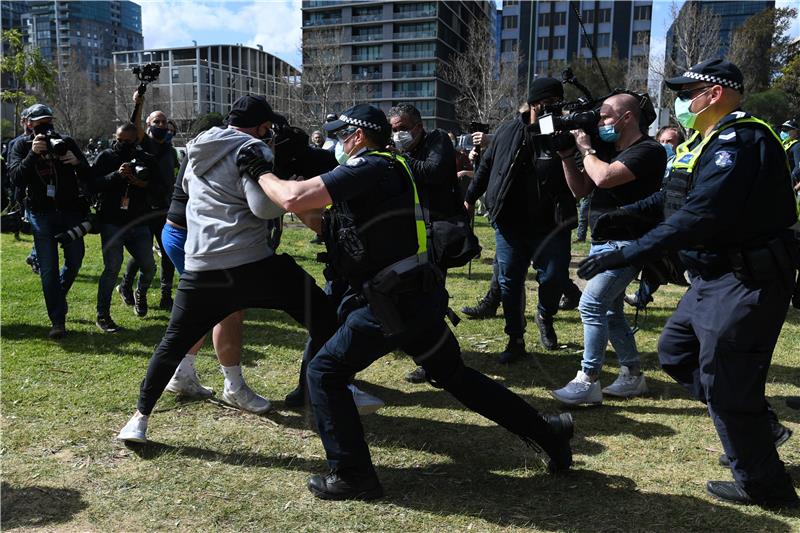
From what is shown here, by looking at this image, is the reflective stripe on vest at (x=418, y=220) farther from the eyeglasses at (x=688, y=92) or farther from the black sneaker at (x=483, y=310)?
the black sneaker at (x=483, y=310)

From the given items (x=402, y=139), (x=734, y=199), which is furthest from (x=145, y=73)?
(x=734, y=199)

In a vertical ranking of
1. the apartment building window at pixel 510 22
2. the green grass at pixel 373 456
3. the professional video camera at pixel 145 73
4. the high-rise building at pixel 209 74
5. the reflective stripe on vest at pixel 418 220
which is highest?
the apartment building window at pixel 510 22

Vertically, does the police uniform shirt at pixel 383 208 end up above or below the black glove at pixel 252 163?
below

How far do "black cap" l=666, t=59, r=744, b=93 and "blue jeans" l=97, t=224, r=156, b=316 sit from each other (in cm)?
543

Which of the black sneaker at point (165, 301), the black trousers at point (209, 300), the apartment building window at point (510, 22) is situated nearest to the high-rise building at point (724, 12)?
the black sneaker at point (165, 301)

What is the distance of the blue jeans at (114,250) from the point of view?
6.45 metres

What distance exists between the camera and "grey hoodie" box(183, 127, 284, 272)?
365 centimetres

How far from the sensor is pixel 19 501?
10.7ft

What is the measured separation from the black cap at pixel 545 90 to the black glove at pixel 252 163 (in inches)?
105

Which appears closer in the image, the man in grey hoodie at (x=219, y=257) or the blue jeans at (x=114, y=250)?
the man in grey hoodie at (x=219, y=257)

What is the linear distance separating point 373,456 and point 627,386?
206 centimetres

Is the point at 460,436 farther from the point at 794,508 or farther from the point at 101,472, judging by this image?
the point at 101,472

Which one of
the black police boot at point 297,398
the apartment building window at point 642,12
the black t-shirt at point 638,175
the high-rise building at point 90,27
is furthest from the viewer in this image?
the high-rise building at point 90,27

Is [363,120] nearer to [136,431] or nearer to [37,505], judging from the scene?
[136,431]
